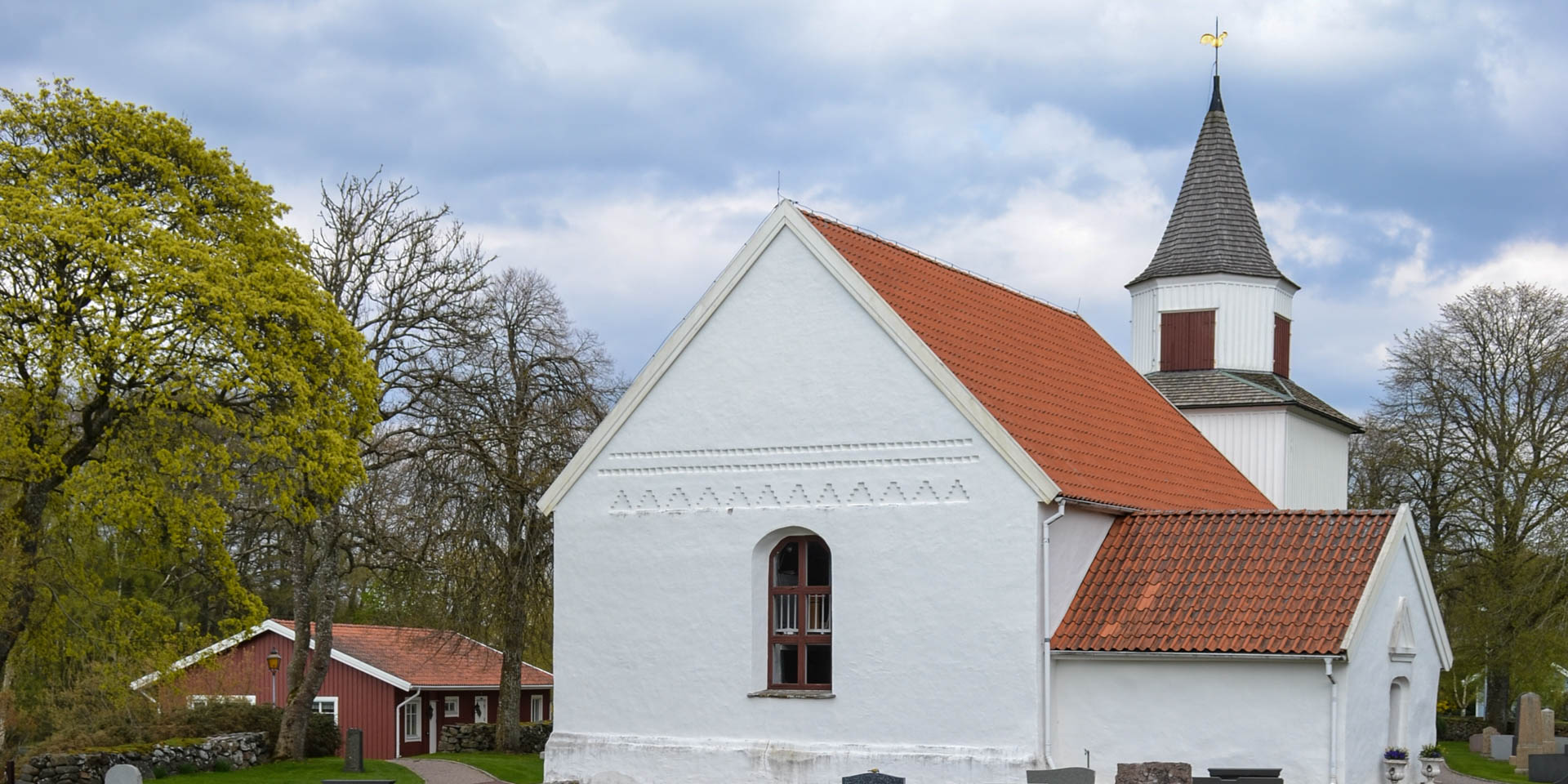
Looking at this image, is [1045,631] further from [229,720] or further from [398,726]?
[398,726]

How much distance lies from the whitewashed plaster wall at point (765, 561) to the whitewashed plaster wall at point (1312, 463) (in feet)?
38.6

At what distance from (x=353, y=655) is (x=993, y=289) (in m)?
23.2

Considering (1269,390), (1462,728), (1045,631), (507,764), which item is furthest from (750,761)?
(1462,728)

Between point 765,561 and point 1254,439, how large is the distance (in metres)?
12.4

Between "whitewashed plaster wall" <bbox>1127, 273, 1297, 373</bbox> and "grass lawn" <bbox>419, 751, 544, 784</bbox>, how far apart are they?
561 inches

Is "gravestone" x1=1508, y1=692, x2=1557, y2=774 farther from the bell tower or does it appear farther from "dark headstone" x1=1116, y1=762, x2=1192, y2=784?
"dark headstone" x1=1116, y1=762, x2=1192, y2=784

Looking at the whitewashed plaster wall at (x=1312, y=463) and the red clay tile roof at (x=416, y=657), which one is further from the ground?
the whitewashed plaster wall at (x=1312, y=463)

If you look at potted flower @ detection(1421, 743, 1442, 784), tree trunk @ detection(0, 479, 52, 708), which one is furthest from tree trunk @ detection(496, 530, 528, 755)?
potted flower @ detection(1421, 743, 1442, 784)

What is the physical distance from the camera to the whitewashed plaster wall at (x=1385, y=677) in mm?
18625

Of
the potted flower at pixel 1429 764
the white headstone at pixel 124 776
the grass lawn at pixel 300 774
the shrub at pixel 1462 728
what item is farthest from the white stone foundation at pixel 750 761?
the shrub at pixel 1462 728

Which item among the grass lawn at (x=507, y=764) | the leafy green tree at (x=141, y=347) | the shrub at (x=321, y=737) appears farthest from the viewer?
the shrub at (x=321, y=737)

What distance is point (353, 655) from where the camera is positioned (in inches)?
1638

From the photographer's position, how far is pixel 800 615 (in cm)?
2086

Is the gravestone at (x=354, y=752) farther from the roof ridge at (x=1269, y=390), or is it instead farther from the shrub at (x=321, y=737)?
the roof ridge at (x=1269, y=390)
